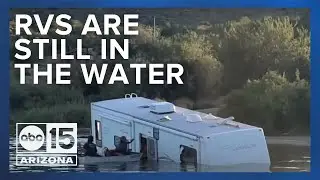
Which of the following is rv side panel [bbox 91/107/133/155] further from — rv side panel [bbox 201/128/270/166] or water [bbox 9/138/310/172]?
rv side panel [bbox 201/128/270/166]

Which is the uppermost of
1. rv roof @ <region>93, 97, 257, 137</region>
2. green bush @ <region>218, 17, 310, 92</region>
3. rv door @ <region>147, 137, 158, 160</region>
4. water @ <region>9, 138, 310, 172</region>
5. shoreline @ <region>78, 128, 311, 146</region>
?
green bush @ <region>218, 17, 310, 92</region>

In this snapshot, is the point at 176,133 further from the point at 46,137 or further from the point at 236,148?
the point at 46,137

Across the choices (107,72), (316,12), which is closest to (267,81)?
(316,12)

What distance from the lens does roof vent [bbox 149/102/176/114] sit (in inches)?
177

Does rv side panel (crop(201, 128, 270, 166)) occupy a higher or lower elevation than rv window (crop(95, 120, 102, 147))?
lower

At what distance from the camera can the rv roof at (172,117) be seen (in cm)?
445

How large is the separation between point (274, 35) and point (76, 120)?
117 centimetres

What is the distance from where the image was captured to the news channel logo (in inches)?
176

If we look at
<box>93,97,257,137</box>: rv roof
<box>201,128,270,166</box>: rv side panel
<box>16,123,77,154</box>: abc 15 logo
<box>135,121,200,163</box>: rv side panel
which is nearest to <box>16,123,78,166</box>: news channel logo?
<box>16,123,77,154</box>: abc 15 logo

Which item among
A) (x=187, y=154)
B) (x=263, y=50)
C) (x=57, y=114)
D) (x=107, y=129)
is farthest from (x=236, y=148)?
(x=57, y=114)

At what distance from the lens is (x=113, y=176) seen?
452 cm

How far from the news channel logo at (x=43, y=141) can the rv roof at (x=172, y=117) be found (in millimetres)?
232

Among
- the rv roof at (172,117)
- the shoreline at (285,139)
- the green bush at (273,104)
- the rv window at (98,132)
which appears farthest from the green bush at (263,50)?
the rv window at (98,132)

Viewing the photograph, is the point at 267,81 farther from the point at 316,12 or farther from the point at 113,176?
the point at 113,176
